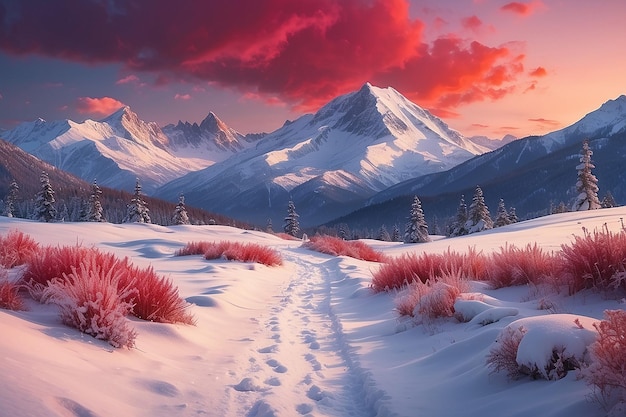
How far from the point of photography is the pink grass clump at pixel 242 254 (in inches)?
539

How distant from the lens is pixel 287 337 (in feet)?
19.4

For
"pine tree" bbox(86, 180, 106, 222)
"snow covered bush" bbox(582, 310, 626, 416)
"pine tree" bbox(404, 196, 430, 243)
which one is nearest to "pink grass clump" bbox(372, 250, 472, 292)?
"snow covered bush" bbox(582, 310, 626, 416)

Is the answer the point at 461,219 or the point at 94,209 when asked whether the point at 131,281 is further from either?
the point at 461,219

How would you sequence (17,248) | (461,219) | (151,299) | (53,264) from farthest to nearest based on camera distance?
1. (461,219)
2. (17,248)
3. (53,264)
4. (151,299)

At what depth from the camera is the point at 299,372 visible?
4.44 meters

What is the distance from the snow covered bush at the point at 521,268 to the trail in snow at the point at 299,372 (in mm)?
2642

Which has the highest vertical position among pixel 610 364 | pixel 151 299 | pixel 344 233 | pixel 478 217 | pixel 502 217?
pixel 478 217

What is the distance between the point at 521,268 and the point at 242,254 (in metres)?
9.32

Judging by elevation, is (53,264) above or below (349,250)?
above

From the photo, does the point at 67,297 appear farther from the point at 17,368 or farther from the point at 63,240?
the point at 63,240

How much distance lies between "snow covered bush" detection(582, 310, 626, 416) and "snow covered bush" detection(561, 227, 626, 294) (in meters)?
1.99

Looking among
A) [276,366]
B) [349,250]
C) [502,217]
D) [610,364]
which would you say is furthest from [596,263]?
[502,217]

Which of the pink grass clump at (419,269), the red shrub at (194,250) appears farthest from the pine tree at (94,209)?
the pink grass clump at (419,269)

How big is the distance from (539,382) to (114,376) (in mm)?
3082
